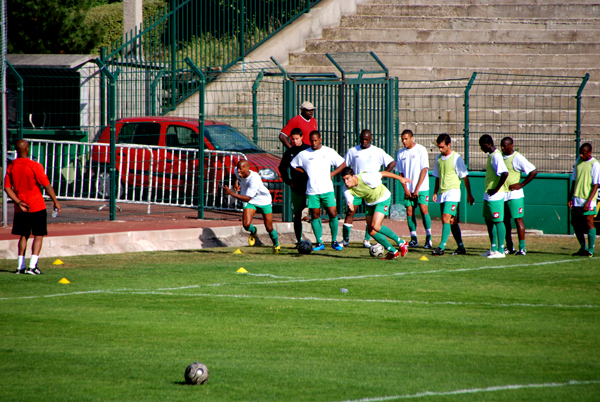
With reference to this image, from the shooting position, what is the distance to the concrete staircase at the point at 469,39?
21766 mm

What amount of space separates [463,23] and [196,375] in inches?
801

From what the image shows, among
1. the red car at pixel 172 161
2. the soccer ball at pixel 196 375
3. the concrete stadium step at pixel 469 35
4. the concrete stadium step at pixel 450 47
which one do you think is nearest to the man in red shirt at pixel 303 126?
the red car at pixel 172 161

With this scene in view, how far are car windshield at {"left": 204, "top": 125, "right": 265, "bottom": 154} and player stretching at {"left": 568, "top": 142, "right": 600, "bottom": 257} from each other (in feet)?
22.7

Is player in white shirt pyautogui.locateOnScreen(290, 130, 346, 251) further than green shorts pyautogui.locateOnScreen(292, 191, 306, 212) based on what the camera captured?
No

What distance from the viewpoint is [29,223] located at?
10211mm

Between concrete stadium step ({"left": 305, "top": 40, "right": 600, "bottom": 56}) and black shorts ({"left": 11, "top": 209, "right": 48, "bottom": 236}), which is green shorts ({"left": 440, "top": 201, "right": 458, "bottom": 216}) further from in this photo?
concrete stadium step ({"left": 305, "top": 40, "right": 600, "bottom": 56})

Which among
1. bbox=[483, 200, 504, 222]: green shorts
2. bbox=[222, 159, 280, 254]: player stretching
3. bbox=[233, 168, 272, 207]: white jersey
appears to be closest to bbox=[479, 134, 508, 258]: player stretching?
bbox=[483, 200, 504, 222]: green shorts

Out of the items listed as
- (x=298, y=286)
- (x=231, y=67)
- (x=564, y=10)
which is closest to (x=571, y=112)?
(x=564, y=10)

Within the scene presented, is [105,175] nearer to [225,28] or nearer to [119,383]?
[225,28]

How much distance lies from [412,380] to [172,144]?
11.9 m

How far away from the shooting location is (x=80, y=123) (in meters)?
18.2

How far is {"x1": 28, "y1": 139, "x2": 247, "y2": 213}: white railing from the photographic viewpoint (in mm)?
15664

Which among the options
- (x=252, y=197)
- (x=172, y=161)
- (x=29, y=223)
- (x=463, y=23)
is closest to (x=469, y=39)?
(x=463, y=23)

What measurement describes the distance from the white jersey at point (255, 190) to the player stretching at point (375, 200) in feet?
5.11
